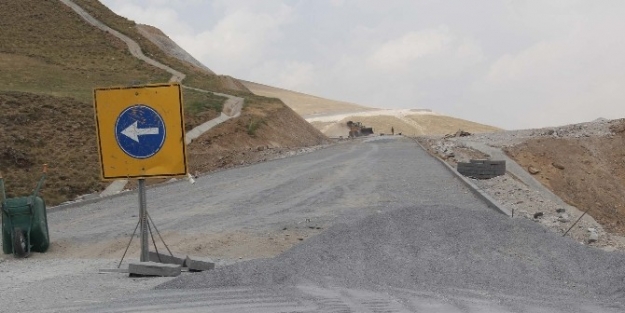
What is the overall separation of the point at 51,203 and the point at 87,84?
23.3 meters

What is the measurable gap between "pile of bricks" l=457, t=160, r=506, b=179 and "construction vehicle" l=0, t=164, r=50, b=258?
1461 centimetres

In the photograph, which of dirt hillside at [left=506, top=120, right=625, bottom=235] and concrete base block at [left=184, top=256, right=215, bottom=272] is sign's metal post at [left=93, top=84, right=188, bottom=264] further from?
dirt hillside at [left=506, top=120, right=625, bottom=235]

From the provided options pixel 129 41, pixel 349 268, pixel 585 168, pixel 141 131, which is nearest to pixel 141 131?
pixel 141 131

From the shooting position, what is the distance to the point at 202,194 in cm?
2155

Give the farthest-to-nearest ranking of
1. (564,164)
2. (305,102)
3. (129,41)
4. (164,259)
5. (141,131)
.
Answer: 1. (305,102)
2. (129,41)
3. (564,164)
4. (164,259)
5. (141,131)

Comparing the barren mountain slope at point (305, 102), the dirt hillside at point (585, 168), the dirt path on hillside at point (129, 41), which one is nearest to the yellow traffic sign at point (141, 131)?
the dirt hillside at point (585, 168)

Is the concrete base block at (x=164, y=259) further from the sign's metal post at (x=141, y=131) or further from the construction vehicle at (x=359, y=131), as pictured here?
the construction vehicle at (x=359, y=131)

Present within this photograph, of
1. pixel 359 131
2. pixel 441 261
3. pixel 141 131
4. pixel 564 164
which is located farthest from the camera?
pixel 359 131

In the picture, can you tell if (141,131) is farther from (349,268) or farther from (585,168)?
(585,168)

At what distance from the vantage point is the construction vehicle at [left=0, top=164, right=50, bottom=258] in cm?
1207

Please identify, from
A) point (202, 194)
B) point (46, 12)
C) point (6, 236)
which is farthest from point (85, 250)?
point (46, 12)

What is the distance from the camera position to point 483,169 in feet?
77.8

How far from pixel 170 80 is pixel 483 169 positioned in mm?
35604

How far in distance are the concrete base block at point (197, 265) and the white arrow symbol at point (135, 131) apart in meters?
1.69
